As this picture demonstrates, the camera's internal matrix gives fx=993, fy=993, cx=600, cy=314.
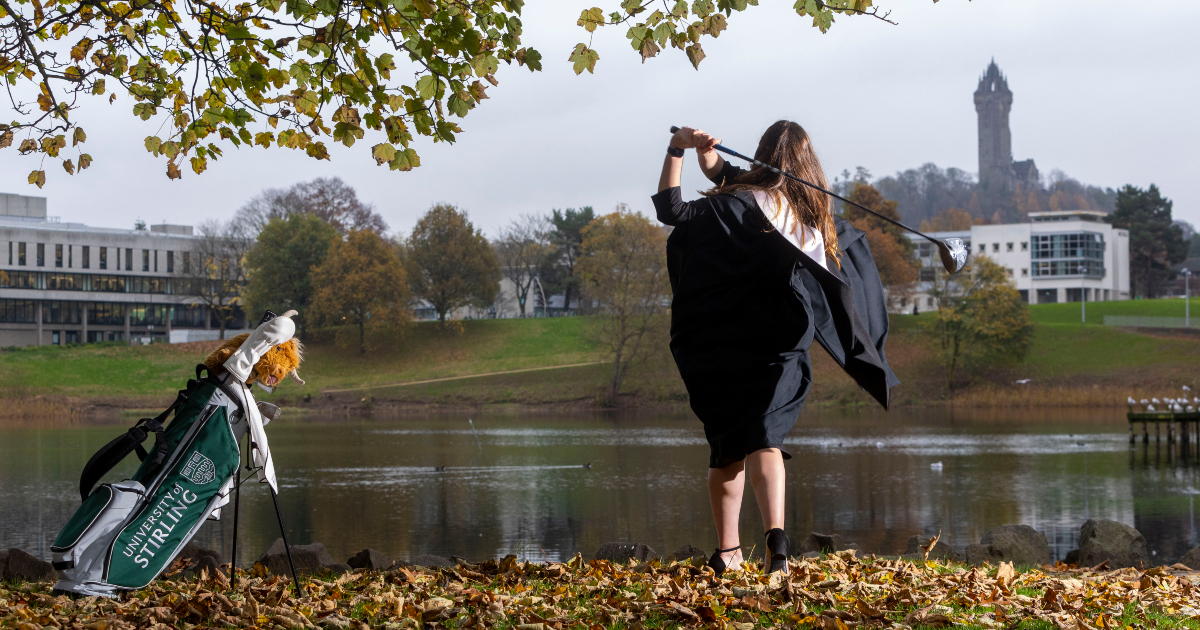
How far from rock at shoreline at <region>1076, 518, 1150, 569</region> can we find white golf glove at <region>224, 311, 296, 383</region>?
7544 mm

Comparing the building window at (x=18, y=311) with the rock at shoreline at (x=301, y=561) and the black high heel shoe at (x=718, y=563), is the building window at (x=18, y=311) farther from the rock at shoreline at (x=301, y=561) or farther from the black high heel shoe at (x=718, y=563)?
the black high heel shoe at (x=718, y=563)

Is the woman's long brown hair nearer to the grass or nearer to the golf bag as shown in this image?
the golf bag

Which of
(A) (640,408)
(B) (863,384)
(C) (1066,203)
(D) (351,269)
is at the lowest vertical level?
(A) (640,408)

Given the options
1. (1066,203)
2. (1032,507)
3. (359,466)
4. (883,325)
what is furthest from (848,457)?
(1066,203)

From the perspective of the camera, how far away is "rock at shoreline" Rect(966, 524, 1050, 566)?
8336 millimetres

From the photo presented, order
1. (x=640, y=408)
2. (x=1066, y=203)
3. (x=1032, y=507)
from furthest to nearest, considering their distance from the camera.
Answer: (x=1066, y=203) → (x=640, y=408) → (x=1032, y=507)

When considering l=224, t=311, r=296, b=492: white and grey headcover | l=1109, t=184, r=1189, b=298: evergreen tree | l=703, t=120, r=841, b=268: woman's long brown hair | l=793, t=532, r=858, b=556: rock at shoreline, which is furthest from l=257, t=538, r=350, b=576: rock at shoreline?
l=1109, t=184, r=1189, b=298: evergreen tree

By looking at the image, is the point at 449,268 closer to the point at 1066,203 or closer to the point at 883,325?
the point at 883,325

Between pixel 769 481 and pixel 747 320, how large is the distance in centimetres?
77

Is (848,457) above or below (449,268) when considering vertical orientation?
below

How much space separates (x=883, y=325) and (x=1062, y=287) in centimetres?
10053

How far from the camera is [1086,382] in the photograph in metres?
50.2

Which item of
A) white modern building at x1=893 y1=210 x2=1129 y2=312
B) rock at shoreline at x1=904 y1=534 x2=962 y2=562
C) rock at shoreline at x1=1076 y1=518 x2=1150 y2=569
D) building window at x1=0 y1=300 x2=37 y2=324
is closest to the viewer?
rock at shoreline at x1=904 y1=534 x2=962 y2=562

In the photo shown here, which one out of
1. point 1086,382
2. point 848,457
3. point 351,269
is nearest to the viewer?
point 848,457
